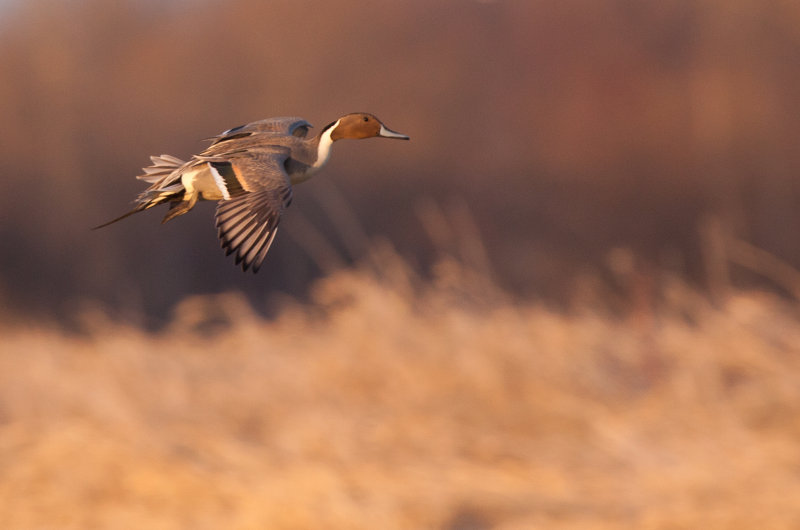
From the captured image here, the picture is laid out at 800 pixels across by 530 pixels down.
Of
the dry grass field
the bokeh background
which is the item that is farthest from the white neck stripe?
the dry grass field

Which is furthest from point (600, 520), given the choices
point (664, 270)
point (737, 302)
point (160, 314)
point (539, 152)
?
point (160, 314)

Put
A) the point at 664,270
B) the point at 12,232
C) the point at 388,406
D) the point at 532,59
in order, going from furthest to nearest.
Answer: the point at 12,232, the point at 532,59, the point at 664,270, the point at 388,406

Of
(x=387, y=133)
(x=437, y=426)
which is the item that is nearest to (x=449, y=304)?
(x=437, y=426)

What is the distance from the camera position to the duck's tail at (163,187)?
198 mm

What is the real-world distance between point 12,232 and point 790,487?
4.30 metres

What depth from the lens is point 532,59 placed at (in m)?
5.12

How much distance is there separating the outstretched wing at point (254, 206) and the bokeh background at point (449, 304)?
0.97 m

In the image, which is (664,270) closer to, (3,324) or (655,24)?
(655,24)

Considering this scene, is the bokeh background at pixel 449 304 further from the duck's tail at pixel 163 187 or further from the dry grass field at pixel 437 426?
the duck's tail at pixel 163 187

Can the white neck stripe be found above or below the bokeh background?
below

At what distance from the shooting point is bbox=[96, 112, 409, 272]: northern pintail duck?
7.5 inches

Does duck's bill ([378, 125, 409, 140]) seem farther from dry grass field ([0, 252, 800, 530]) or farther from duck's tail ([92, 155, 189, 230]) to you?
dry grass field ([0, 252, 800, 530])

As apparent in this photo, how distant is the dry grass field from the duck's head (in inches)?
87.3

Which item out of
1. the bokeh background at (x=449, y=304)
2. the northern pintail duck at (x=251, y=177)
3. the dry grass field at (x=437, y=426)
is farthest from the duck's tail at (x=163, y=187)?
the dry grass field at (x=437, y=426)
